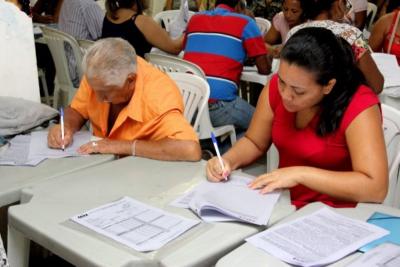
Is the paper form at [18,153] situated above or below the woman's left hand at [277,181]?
below

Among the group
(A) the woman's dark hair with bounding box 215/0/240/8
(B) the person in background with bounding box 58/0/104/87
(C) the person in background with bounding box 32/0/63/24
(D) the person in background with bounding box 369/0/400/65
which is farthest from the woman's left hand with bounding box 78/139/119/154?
(C) the person in background with bounding box 32/0/63/24

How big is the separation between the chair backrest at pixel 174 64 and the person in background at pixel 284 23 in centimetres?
79

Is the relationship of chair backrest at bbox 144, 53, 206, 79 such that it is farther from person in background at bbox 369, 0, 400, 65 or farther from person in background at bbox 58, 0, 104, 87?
person in background at bbox 369, 0, 400, 65

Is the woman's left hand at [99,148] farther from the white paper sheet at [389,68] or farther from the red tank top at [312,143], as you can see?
the white paper sheet at [389,68]

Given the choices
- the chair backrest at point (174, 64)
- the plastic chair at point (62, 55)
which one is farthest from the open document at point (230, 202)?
the plastic chair at point (62, 55)

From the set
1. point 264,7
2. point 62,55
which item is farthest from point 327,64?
point 264,7

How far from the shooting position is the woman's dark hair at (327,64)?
5.14ft

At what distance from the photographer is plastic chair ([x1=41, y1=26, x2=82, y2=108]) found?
132 inches

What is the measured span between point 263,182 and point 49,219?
64cm

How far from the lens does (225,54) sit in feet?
10.0

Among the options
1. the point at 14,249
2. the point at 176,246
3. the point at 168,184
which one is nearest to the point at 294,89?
the point at 168,184

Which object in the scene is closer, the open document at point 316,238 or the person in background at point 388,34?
the open document at point 316,238

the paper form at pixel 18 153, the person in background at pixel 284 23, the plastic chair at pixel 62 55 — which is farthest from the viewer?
the person in background at pixel 284 23

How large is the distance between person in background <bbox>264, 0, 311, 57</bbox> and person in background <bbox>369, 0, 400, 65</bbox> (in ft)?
1.77
